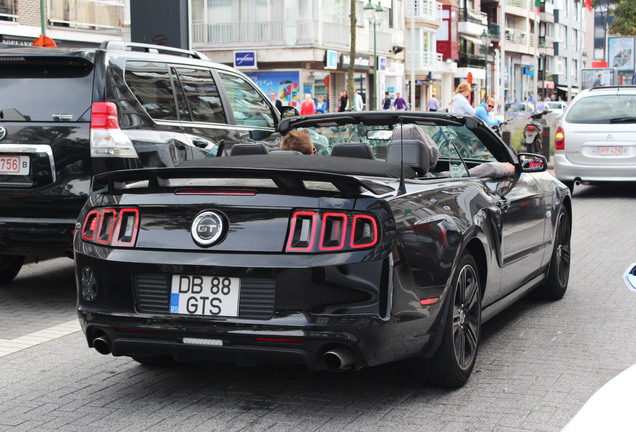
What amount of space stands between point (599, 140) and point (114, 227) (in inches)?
487

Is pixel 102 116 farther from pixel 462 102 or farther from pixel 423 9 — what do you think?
pixel 423 9

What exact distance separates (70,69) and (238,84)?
7.68 ft

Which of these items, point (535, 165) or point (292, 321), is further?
point (535, 165)

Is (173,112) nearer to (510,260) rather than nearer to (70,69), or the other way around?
(70,69)

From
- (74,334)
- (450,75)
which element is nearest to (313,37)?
(450,75)

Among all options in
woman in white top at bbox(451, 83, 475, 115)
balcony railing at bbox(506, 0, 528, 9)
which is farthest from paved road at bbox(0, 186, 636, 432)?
balcony railing at bbox(506, 0, 528, 9)

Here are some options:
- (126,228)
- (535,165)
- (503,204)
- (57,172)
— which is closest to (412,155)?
(503,204)

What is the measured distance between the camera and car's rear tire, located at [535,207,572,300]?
726 centimetres

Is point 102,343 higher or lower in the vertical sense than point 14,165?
lower

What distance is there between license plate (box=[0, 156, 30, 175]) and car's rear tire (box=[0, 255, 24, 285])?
150cm

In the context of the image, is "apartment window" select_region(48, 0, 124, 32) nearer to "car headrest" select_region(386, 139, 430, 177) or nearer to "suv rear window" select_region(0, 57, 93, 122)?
"suv rear window" select_region(0, 57, 93, 122)

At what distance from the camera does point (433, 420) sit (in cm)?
446

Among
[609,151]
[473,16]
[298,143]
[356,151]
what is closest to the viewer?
[356,151]

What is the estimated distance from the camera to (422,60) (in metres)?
70.6
